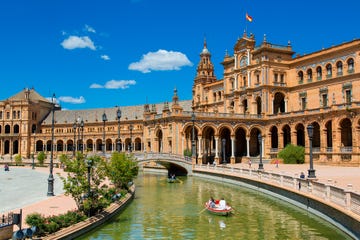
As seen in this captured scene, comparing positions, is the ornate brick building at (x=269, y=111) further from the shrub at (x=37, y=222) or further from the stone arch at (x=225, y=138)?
the shrub at (x=37, y=222)

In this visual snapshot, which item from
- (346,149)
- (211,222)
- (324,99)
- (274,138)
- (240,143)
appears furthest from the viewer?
(240,143)

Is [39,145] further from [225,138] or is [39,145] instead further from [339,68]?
[339,68]

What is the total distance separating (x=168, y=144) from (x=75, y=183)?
42.6 m

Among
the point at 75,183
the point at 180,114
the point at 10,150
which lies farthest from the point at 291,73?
the point at 10,150

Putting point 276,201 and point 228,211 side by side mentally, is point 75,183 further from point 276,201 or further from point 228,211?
point 276,201

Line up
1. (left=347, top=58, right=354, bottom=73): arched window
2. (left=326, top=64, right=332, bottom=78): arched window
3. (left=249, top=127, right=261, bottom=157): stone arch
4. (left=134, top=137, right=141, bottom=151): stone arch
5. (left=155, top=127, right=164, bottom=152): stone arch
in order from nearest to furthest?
(left=347, top=58, right=354, bottom=73): arched window → (left=326, top=64, right=332, bottom=78): arched window → (left=155, top=127, right=164, bottom=152): stone arch → (left=249, top=127, right=261, bottom=157): stone arch → (left=134, top=137, right=141, bottom=151): stone arch

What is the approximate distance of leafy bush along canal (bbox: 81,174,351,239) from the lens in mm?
19641

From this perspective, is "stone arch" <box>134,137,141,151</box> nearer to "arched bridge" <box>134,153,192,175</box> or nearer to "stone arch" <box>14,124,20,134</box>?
"stone arch" <box>14,124,20,134</box>

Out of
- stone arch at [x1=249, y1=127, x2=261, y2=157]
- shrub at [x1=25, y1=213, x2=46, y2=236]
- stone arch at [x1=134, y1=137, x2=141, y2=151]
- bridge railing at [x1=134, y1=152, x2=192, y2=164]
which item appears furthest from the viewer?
stone arch at [x1=134, y1=137, x2=141, y2=151]

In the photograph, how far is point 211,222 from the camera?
2280cm

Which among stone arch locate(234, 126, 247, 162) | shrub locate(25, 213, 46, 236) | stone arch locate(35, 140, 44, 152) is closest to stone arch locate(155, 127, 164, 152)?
stone arch locate(234, 126, 247, 162)

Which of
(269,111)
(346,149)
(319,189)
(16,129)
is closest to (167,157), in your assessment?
(269,111)

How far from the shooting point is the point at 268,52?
2692 inches

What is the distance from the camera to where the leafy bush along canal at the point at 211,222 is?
19.6 m
